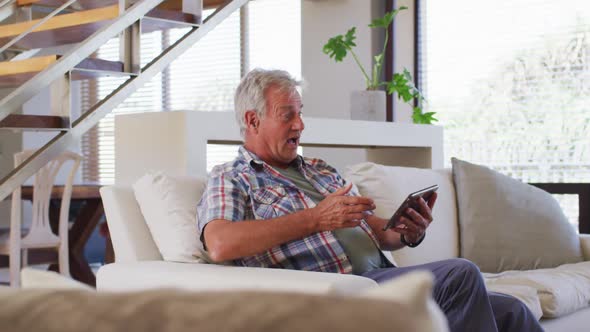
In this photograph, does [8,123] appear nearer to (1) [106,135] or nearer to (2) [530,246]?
(2) [530,246]

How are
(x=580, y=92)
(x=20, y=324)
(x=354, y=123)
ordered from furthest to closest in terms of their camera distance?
(x=580, y=92)
(x=354, y=123)
(x=20, y=324)

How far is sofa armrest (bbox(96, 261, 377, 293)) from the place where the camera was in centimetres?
190

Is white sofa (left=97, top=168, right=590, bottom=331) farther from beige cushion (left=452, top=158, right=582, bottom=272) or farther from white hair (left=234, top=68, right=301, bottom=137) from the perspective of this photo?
white hair (left=234, top=68, right=301, bottom=137)

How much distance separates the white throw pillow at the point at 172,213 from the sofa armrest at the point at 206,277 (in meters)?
0.07

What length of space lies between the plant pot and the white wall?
142 centimetres

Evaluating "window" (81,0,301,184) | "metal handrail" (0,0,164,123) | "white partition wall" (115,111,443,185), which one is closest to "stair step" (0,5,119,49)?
"metal handrail" (0,0,164,123)

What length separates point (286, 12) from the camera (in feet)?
21.2

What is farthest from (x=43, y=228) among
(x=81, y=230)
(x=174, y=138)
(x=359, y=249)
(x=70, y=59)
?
(x=359, y=249)

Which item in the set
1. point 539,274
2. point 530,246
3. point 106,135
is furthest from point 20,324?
point 106,135

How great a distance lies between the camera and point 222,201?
2355 millimetres

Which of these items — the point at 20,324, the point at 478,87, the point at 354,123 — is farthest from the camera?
the point at 478,87

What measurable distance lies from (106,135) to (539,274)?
5436 mm

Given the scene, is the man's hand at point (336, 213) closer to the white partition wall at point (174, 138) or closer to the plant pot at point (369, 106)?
the white partition wall at point (174, 138)

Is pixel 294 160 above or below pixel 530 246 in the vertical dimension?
above
